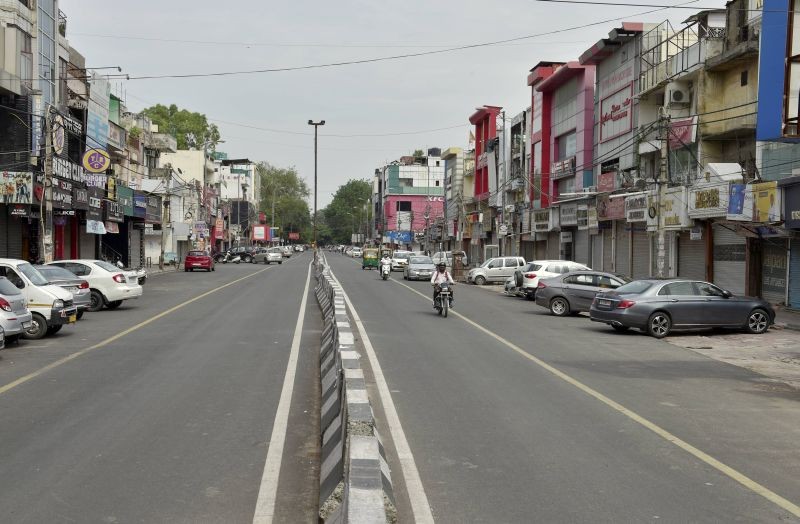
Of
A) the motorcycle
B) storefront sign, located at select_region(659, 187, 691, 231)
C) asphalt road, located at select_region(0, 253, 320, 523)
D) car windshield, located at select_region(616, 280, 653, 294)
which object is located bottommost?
asphalt road, located at select_region(0, 253, 320, 523)

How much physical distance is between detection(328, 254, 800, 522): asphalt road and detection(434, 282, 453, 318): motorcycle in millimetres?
5679

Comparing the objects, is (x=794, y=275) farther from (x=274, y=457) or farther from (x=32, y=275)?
(x=274, y=457)

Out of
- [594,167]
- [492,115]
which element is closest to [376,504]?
[594,167]

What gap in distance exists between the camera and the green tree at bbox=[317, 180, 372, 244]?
186 meters

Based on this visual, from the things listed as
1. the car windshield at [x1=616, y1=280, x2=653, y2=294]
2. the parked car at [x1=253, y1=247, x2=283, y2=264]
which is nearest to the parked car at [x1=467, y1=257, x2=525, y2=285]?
the car windshield at [x1=616, y1=280, x2=653, y2=294]

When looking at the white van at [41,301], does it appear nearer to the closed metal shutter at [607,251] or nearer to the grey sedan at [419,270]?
the grey sedan at [419,270]

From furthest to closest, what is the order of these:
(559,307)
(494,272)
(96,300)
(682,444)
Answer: (494,272)
(559,307)
(96,300)
(682,444)

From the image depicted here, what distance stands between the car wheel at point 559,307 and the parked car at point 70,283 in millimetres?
13614

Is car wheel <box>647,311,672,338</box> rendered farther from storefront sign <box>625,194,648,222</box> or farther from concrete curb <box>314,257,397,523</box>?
storefront sign <box>625,194,648,222</box>

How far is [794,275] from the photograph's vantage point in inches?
991

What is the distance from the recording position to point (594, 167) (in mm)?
42938

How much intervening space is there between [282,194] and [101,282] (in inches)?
5795

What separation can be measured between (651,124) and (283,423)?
28970 millimetres

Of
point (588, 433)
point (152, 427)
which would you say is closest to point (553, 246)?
point (588, 433)
